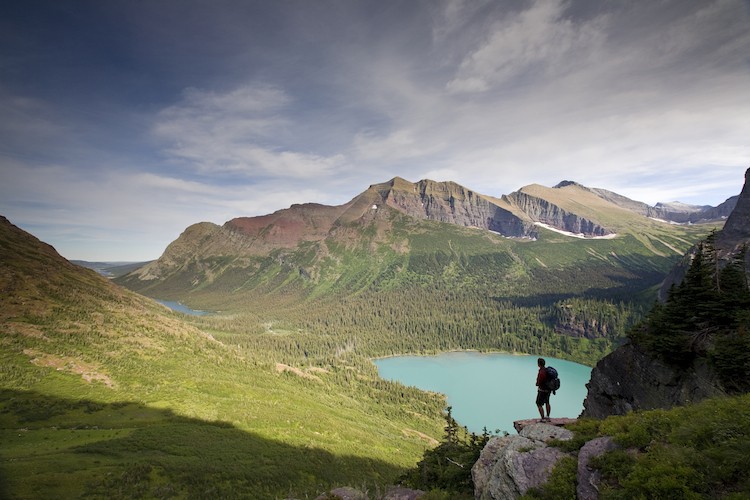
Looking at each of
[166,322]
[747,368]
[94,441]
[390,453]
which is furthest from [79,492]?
[166,322]

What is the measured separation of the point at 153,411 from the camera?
80125 mm

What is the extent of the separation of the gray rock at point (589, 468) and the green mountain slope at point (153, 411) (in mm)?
51697

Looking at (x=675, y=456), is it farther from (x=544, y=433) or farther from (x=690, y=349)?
(x=690, y=349)

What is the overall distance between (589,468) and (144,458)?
64.6m

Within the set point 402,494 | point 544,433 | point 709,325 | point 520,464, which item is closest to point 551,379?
point 544,433

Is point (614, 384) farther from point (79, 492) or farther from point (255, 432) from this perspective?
point (255, 432)

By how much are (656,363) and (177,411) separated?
96.4m

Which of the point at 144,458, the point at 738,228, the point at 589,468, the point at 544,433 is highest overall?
the point at 738,228

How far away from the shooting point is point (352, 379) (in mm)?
174500

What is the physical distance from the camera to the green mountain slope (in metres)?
49.3

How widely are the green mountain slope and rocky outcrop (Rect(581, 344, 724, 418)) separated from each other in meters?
47.5

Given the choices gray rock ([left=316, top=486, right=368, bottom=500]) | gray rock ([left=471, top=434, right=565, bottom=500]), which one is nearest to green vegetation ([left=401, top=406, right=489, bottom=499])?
gray rock ([left=471, top=434, right=565, bottom=500])

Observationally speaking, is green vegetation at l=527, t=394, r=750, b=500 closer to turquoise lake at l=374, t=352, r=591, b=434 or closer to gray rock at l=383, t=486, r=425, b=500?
gray rock at l=383, t=486, r=425, b=500

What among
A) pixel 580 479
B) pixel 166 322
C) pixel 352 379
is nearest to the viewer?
pixel 580 479
